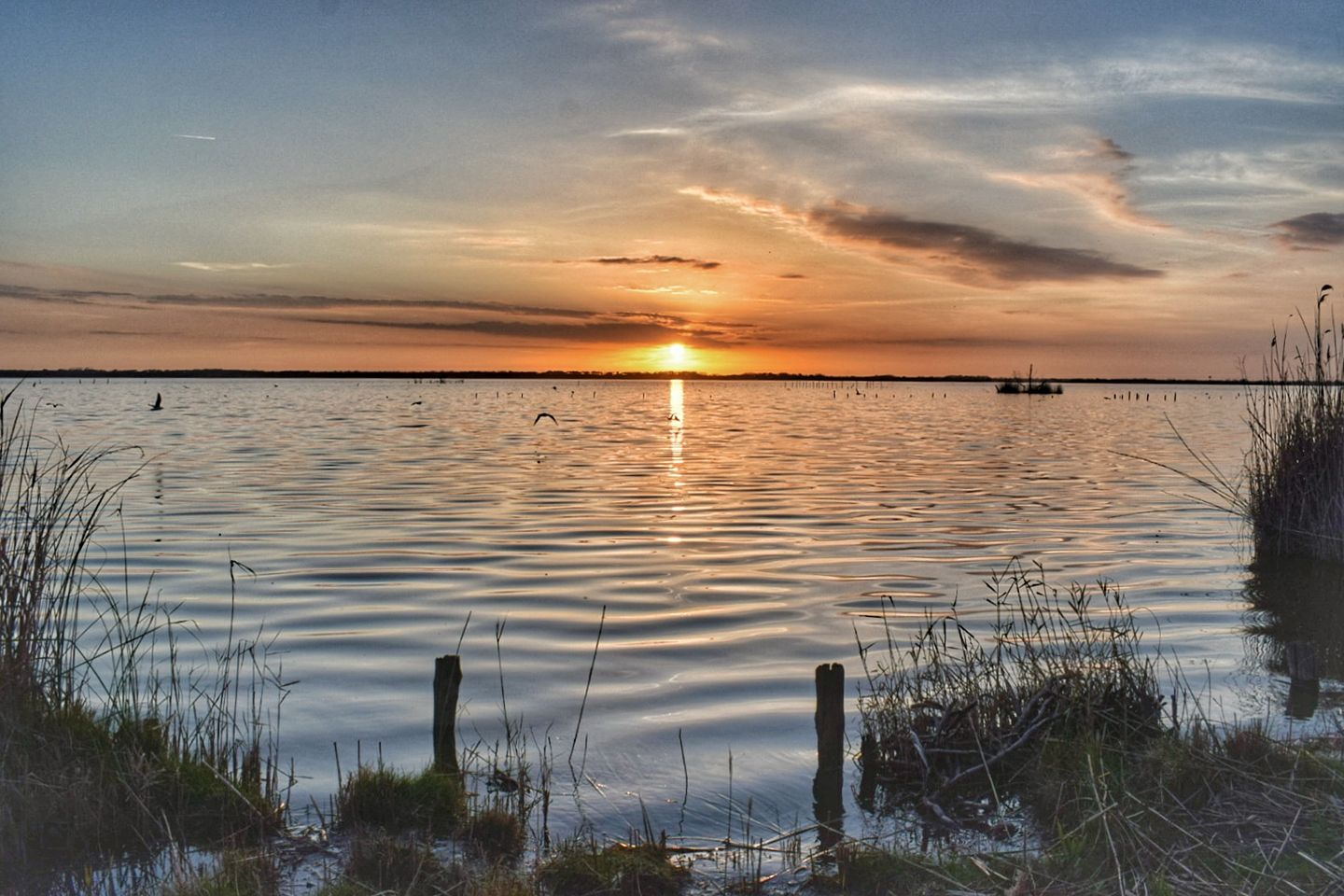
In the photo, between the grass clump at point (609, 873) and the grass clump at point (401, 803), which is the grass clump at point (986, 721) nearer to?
the grass clump at point (609, 873)

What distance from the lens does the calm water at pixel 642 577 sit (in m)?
9.37

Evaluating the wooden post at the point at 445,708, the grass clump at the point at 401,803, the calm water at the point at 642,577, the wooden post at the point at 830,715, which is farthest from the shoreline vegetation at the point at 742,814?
the calm water at the point at 642,577

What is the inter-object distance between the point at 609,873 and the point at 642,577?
10850 mm

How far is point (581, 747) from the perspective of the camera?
9008mm

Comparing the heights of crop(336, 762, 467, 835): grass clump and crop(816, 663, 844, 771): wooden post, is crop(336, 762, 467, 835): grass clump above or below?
below

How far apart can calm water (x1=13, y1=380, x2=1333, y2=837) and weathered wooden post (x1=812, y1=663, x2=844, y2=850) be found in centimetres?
21

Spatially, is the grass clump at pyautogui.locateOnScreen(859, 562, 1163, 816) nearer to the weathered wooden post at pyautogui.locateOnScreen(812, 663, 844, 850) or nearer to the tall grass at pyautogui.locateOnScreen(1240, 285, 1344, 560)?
the weathered wooden post at pyautogui.locateOnScreen(812, 663, 844, 850)

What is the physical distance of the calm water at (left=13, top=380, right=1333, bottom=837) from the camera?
9.37 metres

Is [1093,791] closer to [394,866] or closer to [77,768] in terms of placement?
[394,866]

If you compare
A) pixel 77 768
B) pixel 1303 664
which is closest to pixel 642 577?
pixel 1303 664

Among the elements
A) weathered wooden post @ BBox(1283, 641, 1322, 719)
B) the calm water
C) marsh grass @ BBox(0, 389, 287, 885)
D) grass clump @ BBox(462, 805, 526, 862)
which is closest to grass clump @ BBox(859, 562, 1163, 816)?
the calm water

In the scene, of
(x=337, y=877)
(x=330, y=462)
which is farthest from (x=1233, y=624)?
(x=330, y=462)

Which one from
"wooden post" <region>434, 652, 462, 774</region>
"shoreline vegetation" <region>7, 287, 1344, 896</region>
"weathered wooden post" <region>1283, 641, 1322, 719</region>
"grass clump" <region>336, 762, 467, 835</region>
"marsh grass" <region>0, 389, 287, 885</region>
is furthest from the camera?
"weathered wooden post" <region>1283, 641, 1322, 719</region>

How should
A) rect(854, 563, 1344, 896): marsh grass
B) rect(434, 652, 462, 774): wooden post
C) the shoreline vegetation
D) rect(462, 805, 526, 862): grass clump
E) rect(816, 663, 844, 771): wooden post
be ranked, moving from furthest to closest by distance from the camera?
rect(434, 652, 462, 774): wooden post → rect(816, 663, 844, 771): wooden post → rect(462, 805, 526, 862): grass clump → the shoreline vegetation → rect(854, 563, 1344, 896): marsh grass
